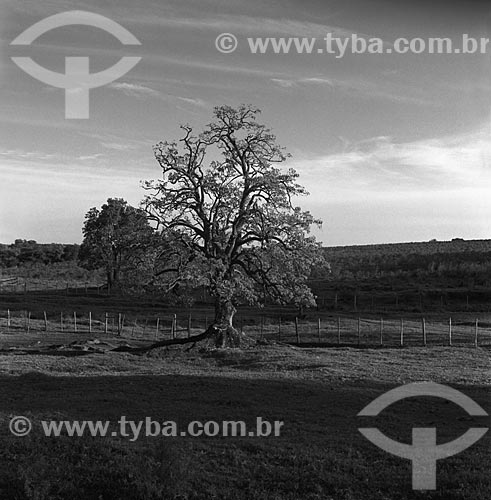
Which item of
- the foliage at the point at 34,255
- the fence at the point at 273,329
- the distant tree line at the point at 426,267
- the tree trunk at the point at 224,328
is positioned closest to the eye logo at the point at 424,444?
the tree trunk at the point at 224,328

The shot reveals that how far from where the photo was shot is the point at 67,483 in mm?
7602

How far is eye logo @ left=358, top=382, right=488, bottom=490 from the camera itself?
7.80 m

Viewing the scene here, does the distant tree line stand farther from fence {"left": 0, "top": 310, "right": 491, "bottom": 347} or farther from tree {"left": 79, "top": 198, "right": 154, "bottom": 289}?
tree {"left": 79, "top": 198, "right": 154, "bottom": 289}

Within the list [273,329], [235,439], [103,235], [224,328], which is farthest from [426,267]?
[235,439]

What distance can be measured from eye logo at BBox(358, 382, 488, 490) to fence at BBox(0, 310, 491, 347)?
558 inches

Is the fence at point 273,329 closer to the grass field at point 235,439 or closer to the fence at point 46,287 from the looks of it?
the grass field at point 235,439

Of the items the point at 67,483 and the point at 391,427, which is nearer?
the point at 67,483

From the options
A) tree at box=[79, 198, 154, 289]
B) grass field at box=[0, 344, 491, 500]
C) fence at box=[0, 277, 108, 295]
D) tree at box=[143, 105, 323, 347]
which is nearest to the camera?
grass field at box=[0, 344, 491, 500]

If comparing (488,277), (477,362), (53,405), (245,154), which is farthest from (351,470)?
(488,277)

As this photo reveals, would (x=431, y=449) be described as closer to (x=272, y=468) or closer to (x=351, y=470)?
(x=351, y=470)

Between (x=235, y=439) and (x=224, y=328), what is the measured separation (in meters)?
14.6

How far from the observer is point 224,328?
23.9 metres

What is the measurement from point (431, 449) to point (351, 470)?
147 cm

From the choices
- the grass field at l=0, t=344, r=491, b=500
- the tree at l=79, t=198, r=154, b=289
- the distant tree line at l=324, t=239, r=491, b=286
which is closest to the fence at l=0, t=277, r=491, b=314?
the distant tree line at l=324, t=239, r=491, b=286
